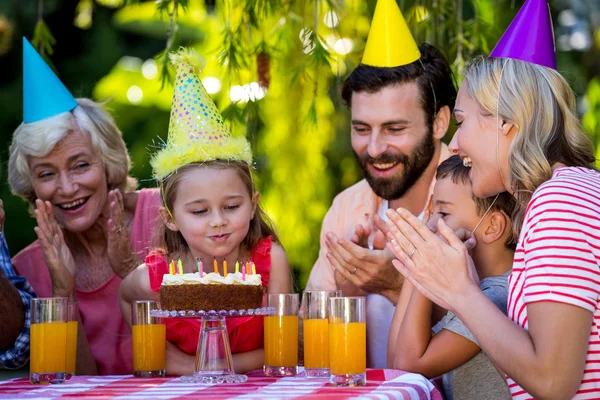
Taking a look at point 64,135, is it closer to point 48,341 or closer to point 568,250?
point 48,341

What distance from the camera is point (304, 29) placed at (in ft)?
12.2

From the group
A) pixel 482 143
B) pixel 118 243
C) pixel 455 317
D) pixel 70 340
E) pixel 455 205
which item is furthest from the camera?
pixel 118 243

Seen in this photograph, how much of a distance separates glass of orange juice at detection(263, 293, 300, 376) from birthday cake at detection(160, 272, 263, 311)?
197 millimetres

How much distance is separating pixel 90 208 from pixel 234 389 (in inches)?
68.7

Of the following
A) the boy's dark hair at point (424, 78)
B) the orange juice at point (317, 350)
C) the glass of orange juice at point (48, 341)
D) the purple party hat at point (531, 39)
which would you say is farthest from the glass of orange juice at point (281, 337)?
the boy's dark hair at point (424, 78)

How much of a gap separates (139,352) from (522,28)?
1.38 meters

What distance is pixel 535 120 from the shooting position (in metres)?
2.34

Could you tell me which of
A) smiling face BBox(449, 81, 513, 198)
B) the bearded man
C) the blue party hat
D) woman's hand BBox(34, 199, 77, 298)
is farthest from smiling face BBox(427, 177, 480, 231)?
the blue party hat

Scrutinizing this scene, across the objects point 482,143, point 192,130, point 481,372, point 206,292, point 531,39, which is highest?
point 531,39

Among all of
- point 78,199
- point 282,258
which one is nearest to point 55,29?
point 78,199

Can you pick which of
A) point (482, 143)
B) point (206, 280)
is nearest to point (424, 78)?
point (482, 143)

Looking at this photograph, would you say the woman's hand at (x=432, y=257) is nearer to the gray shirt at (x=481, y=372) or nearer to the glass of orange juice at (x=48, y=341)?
the gray shirt at (x=481, y=372)

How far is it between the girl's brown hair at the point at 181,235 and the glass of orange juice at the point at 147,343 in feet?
1.54

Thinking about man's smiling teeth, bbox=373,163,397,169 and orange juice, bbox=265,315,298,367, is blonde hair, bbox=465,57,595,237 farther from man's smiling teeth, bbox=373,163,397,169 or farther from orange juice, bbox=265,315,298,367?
man's smiling teeth, bbox=373,163,397,169
